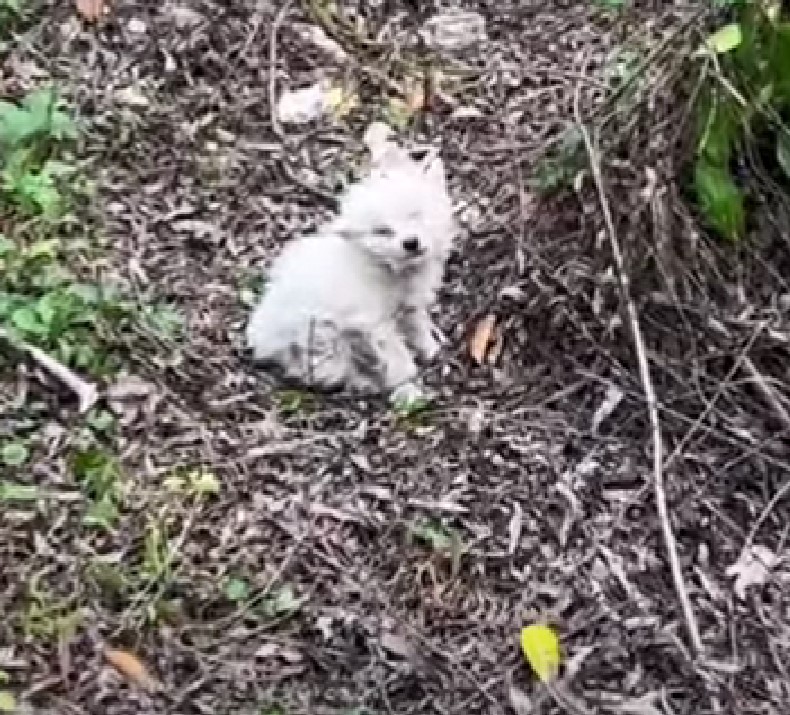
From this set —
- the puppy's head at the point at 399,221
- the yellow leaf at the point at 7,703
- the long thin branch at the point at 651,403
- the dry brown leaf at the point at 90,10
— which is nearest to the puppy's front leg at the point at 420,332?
the puppy's head at the point at 399,221

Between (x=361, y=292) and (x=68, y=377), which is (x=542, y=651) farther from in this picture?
(x=68, y=377)

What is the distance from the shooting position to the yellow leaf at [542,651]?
12.8 feet

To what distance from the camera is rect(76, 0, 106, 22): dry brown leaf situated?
5.76m

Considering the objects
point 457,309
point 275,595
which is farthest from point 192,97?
point 275,595

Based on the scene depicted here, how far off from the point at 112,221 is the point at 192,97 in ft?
2.14

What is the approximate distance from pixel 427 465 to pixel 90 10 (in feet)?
6.71

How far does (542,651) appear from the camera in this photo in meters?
3.93

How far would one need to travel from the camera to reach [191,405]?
452 centimetres

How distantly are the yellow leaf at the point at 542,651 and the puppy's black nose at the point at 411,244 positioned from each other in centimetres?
93

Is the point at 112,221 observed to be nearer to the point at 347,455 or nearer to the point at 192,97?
the point at 192,97

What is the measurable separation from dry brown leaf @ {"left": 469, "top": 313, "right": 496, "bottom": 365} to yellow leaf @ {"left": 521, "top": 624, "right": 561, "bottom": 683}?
2.90 ft

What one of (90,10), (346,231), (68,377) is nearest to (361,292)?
(346,231)

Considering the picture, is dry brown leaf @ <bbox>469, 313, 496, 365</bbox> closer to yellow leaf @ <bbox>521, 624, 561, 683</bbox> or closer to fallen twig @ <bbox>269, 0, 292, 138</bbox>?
yellow leaf @ <bbox>521, 624, 561, 683</bbox>

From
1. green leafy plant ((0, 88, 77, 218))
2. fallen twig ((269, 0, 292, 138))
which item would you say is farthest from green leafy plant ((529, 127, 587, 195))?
green leafy plant ((0, 88, 77, 218))
